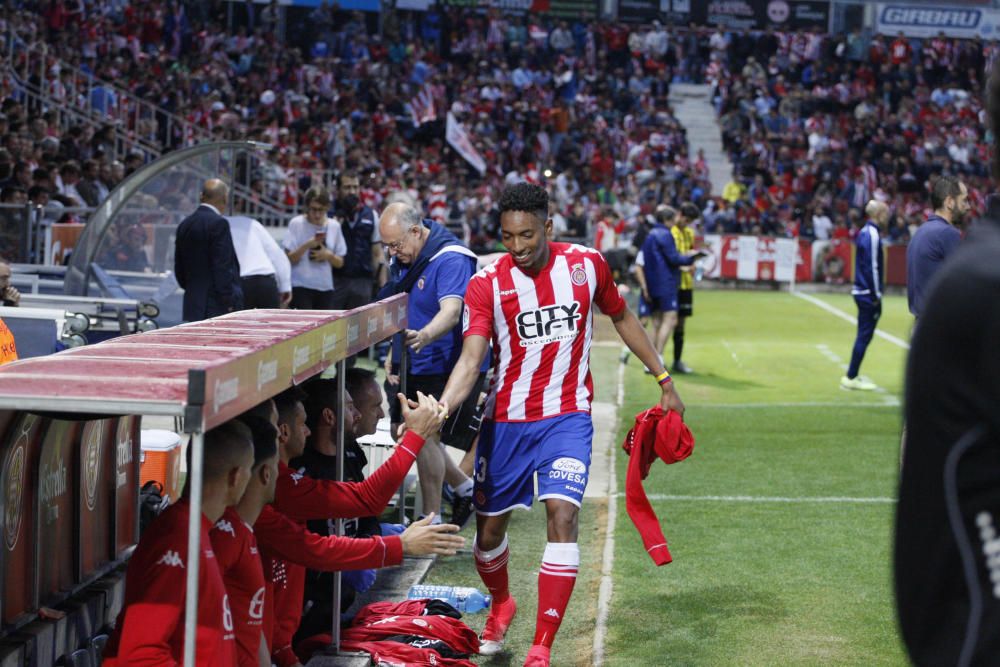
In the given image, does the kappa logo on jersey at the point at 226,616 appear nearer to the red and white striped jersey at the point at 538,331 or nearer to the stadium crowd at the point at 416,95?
the red and white striped jersey at the point at 538,331

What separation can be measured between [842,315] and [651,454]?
771 inches

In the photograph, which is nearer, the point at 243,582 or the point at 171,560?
the point at 171,560

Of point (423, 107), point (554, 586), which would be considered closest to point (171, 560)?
point (554, 586)

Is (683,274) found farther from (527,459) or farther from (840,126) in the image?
(840,126)

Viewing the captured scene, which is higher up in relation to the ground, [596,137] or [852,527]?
[596,137]

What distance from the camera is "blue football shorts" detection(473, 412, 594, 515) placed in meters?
5.72

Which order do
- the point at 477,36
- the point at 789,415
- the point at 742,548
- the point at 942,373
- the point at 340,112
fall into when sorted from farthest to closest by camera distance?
the point at 477,36, the point at 340,112, the point at 789,415, the point at 742,548, the point at 942,373

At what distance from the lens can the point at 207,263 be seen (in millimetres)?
10453

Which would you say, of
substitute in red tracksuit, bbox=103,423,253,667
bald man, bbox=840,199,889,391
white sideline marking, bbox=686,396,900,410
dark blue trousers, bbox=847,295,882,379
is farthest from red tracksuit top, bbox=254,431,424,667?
dark blue trousers, bbox=847,295,882,379

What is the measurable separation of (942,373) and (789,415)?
1164cm

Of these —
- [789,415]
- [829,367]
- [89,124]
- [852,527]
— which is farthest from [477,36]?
[852,527]

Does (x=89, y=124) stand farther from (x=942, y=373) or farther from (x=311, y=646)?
(x=942, y=373)

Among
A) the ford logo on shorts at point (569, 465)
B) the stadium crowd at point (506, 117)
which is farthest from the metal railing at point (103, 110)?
the ford logo on shorts at point (569, 465)

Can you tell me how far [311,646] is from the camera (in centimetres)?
577
